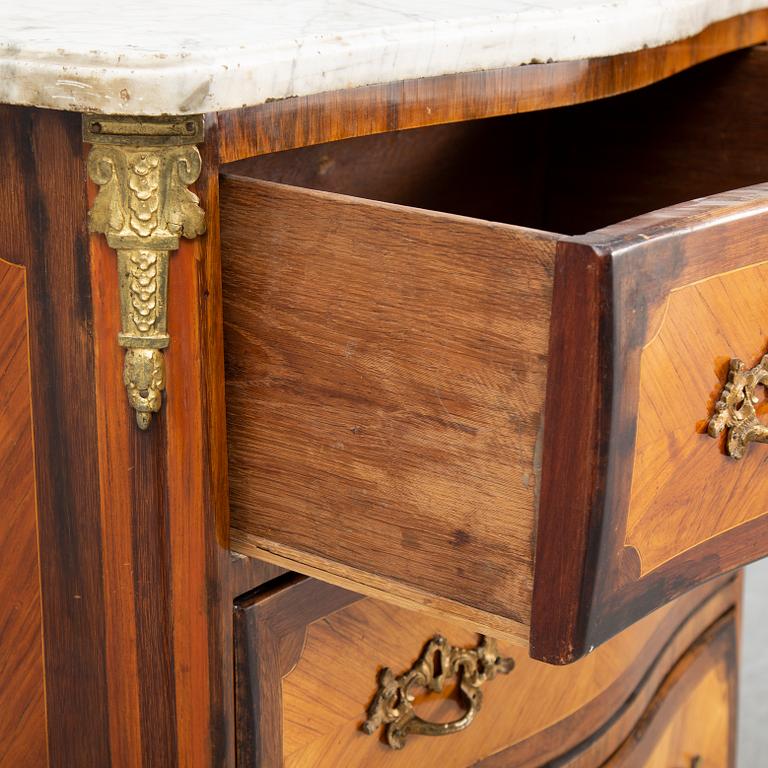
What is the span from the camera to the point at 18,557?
762 mm

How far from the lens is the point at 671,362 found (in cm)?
60

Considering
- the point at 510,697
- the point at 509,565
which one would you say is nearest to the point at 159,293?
the point at 509,565

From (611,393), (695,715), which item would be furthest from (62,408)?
(695,715)

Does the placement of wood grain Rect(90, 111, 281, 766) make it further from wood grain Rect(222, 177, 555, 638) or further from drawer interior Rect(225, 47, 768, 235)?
drawer interior Rect(225, 47, 768, 235)

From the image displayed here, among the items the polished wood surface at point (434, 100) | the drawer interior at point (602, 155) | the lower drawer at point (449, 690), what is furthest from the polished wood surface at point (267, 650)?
the drawer interior at point (602, 155)

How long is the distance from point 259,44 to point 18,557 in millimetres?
318

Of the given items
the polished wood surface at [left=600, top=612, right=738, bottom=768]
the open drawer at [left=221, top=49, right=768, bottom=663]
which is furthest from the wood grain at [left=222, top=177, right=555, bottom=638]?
the polished wood surface at [left=600, top=612, right=738, bottom=768]

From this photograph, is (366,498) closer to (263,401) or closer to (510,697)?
(263,401)

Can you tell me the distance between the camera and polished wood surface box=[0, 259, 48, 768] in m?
0.72

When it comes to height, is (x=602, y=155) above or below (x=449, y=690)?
above

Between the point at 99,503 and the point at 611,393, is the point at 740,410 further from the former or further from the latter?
the point at 99,503

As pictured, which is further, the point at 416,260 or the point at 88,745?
the point at 88,745

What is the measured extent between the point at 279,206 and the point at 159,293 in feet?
0.23

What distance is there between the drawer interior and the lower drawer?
328 mm
